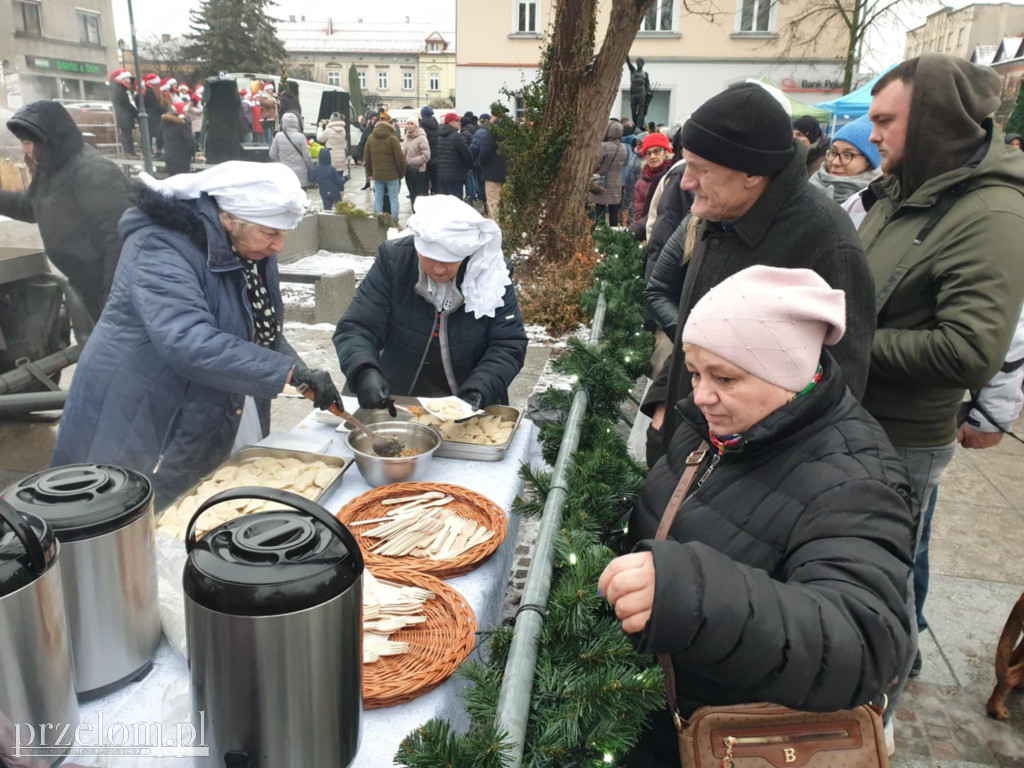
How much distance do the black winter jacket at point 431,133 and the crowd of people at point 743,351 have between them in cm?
1060

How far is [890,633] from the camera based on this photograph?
44.4 inches

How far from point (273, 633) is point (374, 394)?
1824 mm

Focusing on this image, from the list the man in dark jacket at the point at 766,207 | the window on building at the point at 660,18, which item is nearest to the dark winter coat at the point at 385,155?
the man in dark jacket at the point at 766,207

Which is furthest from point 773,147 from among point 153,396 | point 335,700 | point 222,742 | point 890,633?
point 153,396

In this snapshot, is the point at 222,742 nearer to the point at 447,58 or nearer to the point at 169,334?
the point at 169,334

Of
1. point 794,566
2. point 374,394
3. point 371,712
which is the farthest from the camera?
point 374,394

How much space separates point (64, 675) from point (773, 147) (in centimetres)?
206

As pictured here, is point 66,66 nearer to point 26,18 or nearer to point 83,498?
point 26,18

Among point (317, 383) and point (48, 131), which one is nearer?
point (317, 383)

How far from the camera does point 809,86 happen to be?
30484mm

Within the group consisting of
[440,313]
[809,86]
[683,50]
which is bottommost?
[440,313]

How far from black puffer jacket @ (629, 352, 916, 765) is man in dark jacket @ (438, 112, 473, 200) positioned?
43.7ft

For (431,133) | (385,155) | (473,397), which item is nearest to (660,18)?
(431,133)

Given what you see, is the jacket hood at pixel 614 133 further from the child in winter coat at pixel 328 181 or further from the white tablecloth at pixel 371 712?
the white tablecloth at pixel 371 712
